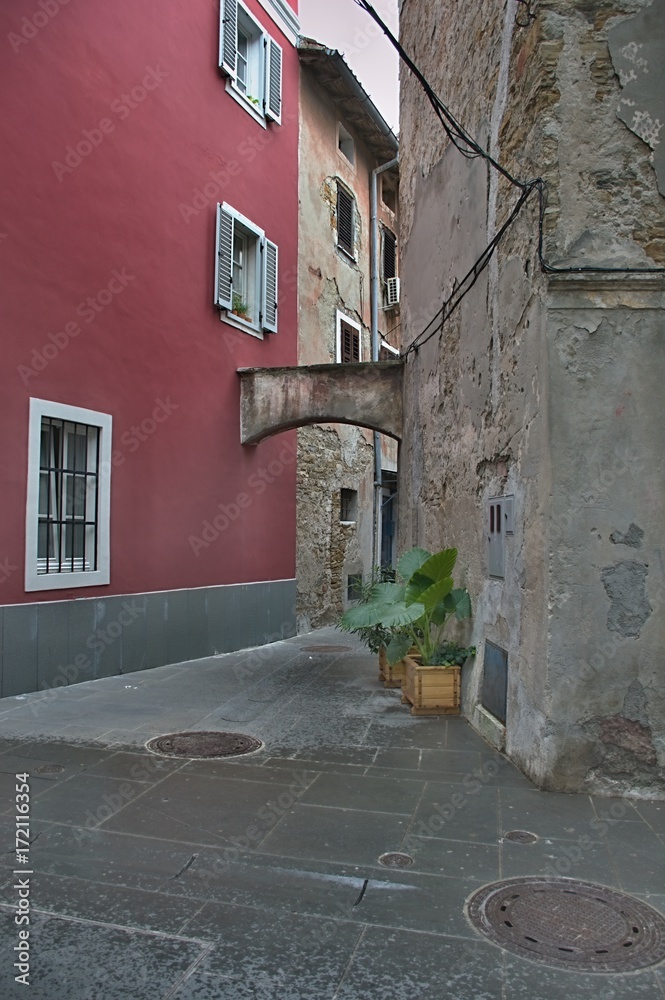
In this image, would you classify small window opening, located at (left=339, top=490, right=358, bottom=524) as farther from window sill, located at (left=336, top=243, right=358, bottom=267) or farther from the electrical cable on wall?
the electrical cable on wall

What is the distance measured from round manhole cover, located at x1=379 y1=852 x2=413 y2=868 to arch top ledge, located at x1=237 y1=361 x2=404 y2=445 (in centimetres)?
641

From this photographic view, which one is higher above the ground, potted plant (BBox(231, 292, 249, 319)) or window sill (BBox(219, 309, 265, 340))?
potted plant (BBox(231, 292, 249, 319))

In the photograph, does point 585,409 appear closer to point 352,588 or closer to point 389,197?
point 352,588

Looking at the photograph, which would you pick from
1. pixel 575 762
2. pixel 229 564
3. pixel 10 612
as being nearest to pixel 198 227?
pixel 229 564

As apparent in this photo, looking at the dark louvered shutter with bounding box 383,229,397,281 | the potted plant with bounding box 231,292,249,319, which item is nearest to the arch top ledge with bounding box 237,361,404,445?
the potted plant with bounding box 231,292,249,319

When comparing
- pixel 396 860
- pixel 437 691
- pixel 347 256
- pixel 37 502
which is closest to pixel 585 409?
pixel 396 860

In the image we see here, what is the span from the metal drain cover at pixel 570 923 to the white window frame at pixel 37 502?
5263mm

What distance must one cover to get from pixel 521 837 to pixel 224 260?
27.4 ft

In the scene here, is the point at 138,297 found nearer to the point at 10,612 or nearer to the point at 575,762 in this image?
the point at 10,612

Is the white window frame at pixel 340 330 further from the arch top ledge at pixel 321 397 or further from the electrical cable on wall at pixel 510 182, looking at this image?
the electrical cable on wall at pixel 510 182

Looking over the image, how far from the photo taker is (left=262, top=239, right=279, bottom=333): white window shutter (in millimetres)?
11227

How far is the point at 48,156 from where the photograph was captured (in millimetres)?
7398

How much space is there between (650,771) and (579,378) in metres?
2.29

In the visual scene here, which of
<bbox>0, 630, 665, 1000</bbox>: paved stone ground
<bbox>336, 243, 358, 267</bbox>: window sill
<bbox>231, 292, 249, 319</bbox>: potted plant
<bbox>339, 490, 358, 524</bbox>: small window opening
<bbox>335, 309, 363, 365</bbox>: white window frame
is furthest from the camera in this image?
<bbox>336, 243, 358, 267</bbox>: window sill
